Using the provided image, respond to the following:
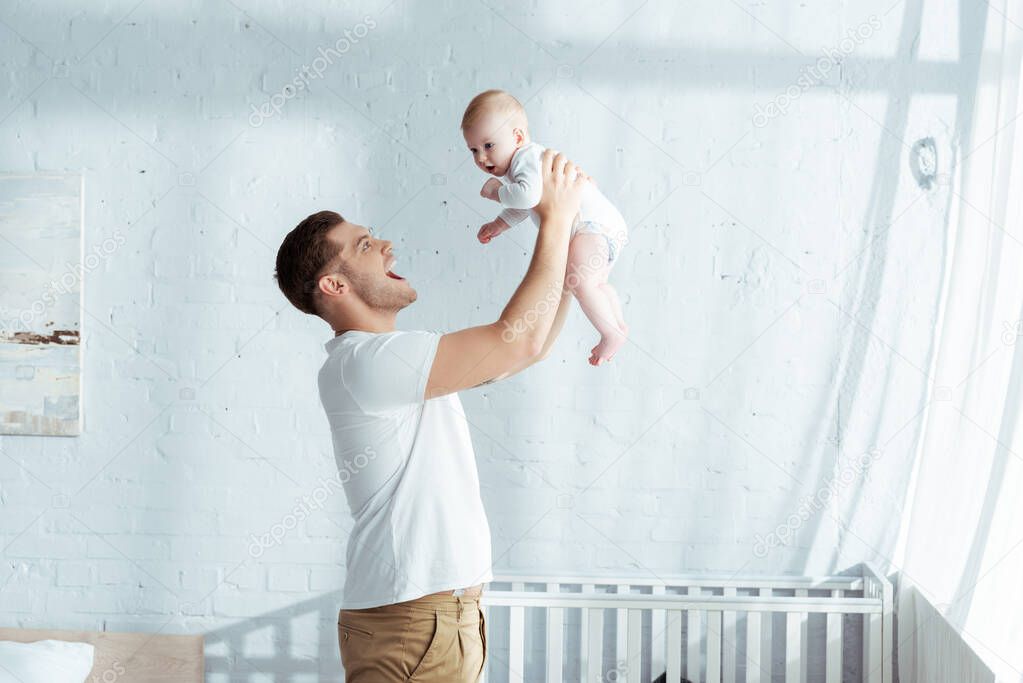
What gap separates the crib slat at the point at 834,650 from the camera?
2.33 metres

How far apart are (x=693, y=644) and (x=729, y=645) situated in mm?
137

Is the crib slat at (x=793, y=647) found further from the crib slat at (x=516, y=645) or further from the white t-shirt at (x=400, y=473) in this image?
the white t-shirt at (x=400, y=473)

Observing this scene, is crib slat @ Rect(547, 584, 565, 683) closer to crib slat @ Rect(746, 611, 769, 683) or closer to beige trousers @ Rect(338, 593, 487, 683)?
crib slat @ Rect(746, 611, 769, 683)

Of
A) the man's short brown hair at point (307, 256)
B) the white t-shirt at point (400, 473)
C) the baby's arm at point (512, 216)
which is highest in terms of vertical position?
the baby's arm at point (512, 216)

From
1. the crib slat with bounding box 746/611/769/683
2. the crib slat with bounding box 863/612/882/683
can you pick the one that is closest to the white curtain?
the crib slat with bounding box 863/612/882/683

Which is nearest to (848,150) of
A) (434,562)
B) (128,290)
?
(434,562)

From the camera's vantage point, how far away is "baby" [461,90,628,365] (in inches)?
61.1

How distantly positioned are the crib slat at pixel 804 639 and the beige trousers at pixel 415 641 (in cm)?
124

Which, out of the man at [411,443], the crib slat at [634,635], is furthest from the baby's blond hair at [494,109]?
the crib slat at [634,635]

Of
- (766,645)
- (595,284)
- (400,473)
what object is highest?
(595,284)

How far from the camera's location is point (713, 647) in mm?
2354

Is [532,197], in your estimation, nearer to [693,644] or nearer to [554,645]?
[554,645]

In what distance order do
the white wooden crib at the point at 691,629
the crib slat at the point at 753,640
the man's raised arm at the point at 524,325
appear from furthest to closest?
the crib slat at the point at 753,640, the white wooden crib at the point at 691,629, the man's raised arm at the point at 524,325

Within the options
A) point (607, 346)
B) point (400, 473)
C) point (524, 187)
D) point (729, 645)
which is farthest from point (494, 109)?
point (729, 645)
